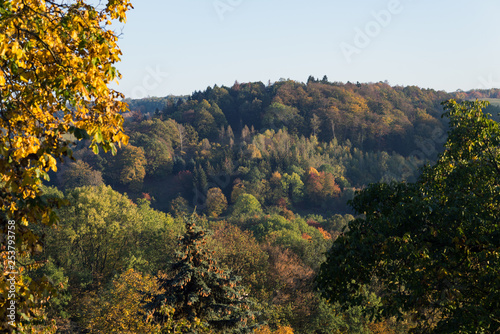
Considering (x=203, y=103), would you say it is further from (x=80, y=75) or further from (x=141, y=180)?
(x=80, y=75)

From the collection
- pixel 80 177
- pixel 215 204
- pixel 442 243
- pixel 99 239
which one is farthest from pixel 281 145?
pixel 442 243

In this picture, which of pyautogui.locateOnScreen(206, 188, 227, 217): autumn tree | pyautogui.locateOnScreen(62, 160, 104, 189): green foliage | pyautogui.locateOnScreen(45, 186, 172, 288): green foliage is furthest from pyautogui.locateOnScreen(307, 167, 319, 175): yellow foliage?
pyautogui.locateOnScreen(45, 186, 172, 288): green foliage

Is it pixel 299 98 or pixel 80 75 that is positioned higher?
pixel 299 98

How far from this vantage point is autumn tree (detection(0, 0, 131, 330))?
4105mm

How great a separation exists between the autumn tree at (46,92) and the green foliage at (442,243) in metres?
5.79

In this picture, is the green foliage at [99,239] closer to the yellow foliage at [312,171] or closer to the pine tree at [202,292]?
the pine tree at [202,292]

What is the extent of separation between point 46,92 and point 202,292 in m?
11.6

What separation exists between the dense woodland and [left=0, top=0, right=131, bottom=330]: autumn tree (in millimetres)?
627

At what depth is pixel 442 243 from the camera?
26.8 ft

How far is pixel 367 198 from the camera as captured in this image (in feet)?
32.8

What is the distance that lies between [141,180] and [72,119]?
343 ft

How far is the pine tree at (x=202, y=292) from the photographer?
1520 centimetres

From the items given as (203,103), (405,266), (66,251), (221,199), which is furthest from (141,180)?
(405,266)

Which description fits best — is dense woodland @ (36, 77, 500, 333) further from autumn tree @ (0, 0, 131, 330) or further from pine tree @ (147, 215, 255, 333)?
autumn tree @ (0, 0, 131, 330)
